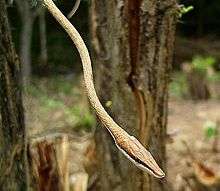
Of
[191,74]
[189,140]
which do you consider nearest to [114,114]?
[189,140]

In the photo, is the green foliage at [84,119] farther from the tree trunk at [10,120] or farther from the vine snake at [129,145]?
the vine snake at [129,145]

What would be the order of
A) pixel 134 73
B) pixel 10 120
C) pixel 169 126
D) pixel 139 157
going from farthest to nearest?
pixel 169 126
pixel 134 73
pixel 10 120
pixel 139 157

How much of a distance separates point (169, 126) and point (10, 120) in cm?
336

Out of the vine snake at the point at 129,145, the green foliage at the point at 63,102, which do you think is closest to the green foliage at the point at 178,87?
the green foliage at the point at 63,102

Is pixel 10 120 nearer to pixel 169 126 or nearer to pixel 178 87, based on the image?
pixel 169 126

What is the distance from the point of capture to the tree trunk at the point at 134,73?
76.1 inches

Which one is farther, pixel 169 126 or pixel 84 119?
pixel 169 126

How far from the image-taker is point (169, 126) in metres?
4.80

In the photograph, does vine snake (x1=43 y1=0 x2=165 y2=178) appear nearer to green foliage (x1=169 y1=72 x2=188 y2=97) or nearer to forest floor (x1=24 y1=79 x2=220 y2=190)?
forest floor (x1=24 y1=79 x2=220 y2=190)

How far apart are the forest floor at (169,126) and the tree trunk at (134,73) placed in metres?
0.41

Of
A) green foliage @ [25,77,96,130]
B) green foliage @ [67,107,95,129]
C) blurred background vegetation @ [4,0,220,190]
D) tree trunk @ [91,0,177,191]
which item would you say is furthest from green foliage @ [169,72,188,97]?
tree trunk @ [91,0,177,191]

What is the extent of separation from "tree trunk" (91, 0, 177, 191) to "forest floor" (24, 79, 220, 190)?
0.41 m

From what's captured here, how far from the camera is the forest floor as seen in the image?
137 inches

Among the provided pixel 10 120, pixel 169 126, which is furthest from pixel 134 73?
pixel 169 126
